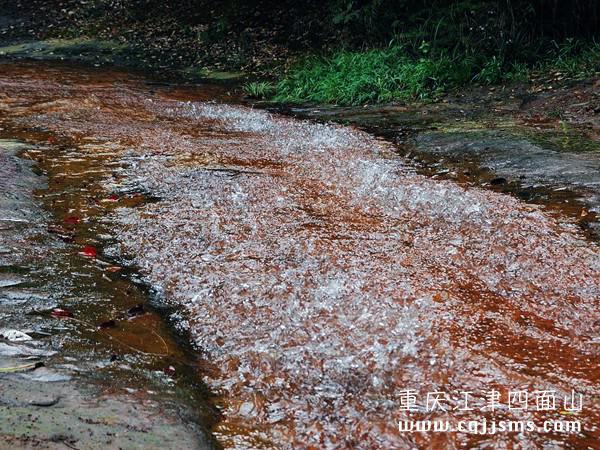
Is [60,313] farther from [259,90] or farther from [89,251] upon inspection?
[259,90]

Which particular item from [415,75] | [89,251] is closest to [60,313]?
[89,251]

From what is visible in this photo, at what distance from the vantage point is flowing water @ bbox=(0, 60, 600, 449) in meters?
2.11

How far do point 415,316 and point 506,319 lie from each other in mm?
→ 393

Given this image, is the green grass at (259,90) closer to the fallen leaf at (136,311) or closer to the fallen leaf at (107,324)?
the fallen leaf at (136,311)

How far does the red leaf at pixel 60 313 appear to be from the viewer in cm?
248

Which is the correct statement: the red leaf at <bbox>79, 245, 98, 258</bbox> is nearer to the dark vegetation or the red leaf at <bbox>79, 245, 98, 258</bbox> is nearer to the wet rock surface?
the wet rock surface

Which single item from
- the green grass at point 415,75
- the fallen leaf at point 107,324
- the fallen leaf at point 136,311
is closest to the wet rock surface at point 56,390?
the fallen leaf at point 107,324

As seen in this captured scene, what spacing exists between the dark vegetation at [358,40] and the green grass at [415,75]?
0.02 metres

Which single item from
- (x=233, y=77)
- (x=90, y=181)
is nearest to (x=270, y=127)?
(x=90, y=181)

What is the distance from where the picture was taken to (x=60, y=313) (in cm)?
249

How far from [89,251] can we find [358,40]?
880 centimetres

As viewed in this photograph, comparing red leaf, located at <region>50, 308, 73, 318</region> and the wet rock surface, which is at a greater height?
the wet rock surface

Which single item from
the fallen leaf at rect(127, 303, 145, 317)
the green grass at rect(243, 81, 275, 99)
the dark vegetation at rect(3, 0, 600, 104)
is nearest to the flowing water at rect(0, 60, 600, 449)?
the fallen leaf at rect(127, 303, 145, 317)

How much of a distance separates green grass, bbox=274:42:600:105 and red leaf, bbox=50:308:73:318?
20.7 ft
